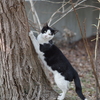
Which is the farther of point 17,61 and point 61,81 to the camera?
point 61,81

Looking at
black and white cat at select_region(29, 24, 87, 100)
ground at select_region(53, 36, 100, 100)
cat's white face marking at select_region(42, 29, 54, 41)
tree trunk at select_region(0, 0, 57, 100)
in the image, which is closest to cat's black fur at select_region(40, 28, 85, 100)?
black and white cat at select_region(29, 24, 87, 100)

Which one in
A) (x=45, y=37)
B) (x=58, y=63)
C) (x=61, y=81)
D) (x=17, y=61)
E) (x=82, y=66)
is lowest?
(x=82, y=66)

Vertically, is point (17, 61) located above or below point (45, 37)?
below

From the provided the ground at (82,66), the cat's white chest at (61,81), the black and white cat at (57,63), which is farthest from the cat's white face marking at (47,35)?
the ground at (82,66)

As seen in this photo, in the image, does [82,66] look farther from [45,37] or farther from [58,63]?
[45,37]

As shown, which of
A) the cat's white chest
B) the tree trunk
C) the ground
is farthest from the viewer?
the ground

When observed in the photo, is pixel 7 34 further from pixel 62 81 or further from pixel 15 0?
pixel 62 81

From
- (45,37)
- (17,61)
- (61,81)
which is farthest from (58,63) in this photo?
(17,61)

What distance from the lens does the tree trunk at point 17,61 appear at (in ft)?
8.16

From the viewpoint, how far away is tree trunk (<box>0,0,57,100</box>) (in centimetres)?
249

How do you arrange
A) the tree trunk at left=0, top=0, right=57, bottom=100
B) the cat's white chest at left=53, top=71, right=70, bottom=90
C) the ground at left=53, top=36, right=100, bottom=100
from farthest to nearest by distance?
the ground at left=53, top=36, right=100, bottom=100, the cat's white chest at left=53, top=71, right=70, bottom=90, the tree trunk at left=0, top=0, right=57, bottom=100

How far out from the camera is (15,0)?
7.98 ft

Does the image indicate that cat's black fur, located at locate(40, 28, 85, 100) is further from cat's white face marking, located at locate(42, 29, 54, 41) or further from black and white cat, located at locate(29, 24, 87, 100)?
cat's white face marking, located at locate(42, 29, 54, 41)

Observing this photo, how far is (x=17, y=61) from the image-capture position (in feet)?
8.86
